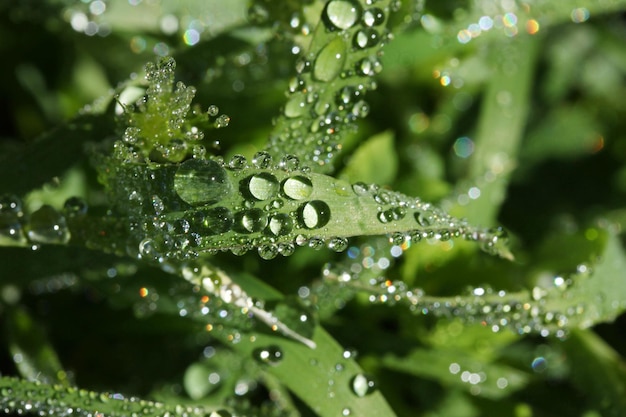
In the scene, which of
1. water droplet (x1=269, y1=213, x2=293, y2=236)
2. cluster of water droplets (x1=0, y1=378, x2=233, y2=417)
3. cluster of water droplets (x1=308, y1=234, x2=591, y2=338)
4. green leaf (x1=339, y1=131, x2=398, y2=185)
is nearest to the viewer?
water droplet (x1=269, y1=213, x2=293, y2=236)

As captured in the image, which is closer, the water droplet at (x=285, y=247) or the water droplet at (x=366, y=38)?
the water droplet at (x=285, y=247)

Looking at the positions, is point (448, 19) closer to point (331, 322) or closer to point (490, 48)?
point (490, 48)

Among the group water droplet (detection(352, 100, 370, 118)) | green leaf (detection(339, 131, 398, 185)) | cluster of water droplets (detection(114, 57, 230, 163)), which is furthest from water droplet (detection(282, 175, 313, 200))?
green leaf (detection(339, 131, 398, 185))

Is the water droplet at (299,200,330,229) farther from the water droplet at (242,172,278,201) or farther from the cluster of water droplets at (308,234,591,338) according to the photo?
the cluster of water droplets at (308,234,591,338)

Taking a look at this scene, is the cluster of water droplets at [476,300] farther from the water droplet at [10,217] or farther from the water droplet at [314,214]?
the water droplet at [10,217]

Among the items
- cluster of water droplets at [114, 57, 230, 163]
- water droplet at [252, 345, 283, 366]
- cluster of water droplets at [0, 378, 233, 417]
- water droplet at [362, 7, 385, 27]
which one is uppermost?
water droplet at [362, 7, 385, 27]

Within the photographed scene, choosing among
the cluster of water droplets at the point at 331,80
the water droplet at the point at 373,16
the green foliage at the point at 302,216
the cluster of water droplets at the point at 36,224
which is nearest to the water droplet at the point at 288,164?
the green foliage at the point at 302,216

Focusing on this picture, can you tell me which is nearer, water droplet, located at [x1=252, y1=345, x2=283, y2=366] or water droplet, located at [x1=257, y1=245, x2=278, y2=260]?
water droplet, located at [x1=257, y1=245, x2=278, y2=260]

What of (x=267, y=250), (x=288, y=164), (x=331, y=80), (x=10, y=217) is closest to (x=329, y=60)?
(x=331, y=80)
